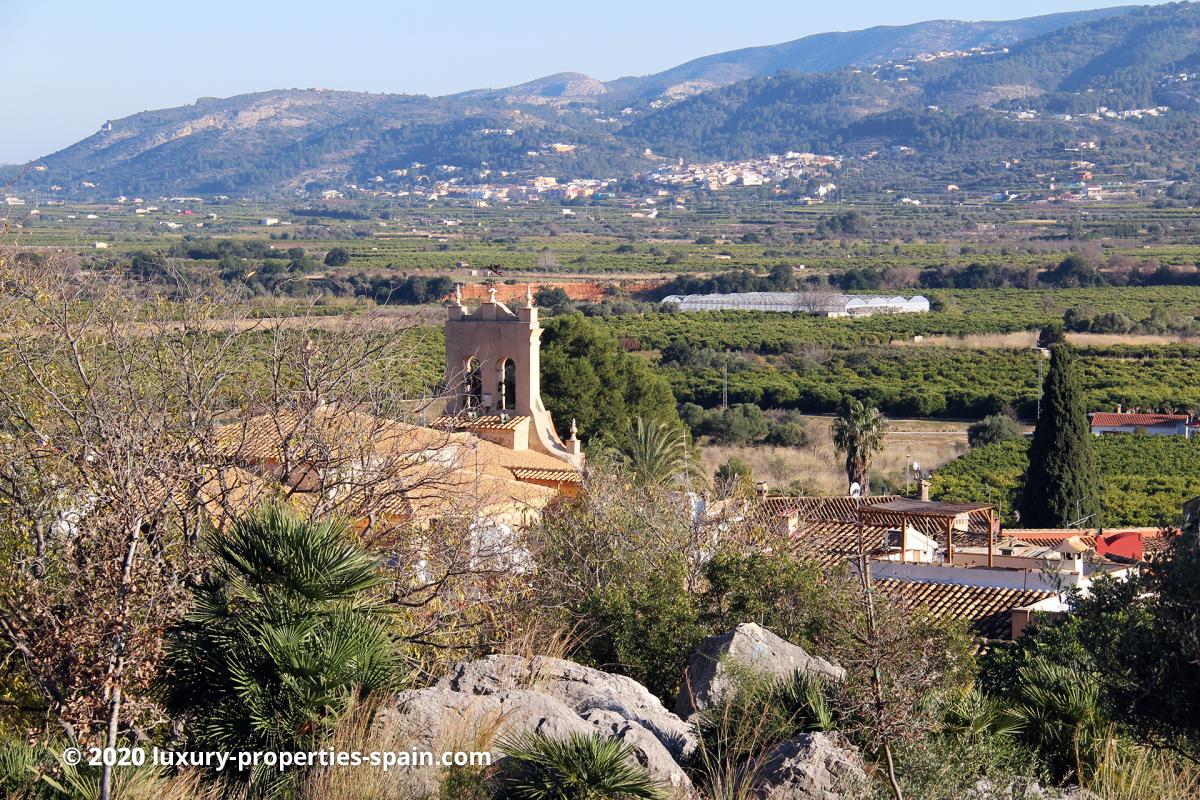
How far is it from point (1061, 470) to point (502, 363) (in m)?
15.8

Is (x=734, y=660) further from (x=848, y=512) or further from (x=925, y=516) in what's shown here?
(x=925, y=516)

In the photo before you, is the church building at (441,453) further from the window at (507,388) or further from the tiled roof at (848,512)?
the tiled roof at (848,512)


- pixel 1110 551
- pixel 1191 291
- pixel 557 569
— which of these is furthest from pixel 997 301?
pixel 557 569

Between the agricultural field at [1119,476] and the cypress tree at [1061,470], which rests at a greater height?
the cypress tree at [1061,470]

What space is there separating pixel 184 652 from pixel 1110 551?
20045 millimetres

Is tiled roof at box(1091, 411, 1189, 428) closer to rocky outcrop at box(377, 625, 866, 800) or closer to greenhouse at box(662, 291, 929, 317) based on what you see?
greenhouse at box(662, 291, 929, 317)

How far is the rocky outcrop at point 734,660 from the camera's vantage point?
743 cm

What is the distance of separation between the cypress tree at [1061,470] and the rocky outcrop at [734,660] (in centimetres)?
2357

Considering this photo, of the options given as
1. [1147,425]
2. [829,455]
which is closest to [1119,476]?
[829,455]

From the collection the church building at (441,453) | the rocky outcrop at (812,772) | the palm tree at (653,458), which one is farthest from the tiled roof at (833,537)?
the rocky outcrop at (812,772)

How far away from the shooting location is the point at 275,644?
5.56 metres

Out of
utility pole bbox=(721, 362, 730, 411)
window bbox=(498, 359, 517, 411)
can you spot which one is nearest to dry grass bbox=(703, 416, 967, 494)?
utility pole bbox=(721, 362, 730, 411)

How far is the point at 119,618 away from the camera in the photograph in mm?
5984

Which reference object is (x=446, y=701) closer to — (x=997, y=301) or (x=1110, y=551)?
(x=1110, y=551)
